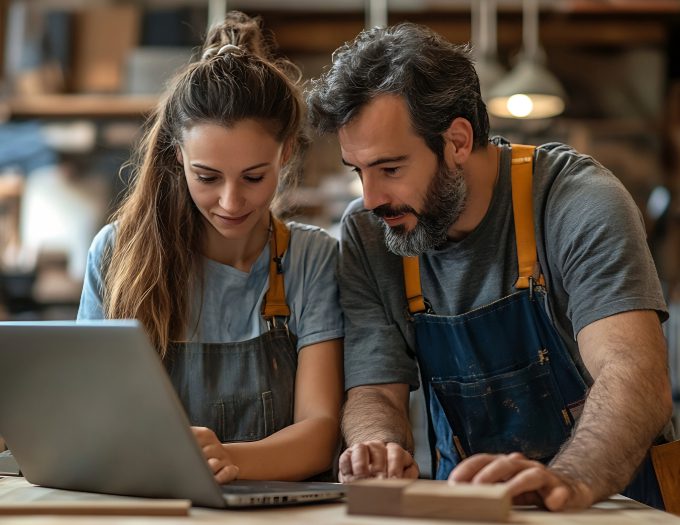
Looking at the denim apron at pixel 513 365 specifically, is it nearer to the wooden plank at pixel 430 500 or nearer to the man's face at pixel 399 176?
the man's face at pixel 399 176

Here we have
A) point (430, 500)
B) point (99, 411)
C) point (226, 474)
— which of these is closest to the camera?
point (430, 500)

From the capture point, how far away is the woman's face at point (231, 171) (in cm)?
171

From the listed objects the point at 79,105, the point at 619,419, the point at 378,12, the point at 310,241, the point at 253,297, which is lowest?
the point at 619,419

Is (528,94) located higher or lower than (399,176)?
higher

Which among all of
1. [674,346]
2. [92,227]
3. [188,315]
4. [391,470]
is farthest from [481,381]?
[92,227]

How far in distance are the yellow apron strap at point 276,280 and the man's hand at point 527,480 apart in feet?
2.10

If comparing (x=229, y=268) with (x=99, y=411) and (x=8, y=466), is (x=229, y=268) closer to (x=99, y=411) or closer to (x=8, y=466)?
(x=8, y=466)

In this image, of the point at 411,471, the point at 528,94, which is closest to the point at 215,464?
the point at 411,471

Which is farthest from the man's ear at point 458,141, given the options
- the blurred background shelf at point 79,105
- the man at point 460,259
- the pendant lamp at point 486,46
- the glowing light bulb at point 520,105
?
the blurred background shelf at point 79,105

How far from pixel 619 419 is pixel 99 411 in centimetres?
72

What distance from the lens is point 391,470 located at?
144 cm

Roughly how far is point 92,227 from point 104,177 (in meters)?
0.30

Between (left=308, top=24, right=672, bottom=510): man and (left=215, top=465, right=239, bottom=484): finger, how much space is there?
0.89 feet

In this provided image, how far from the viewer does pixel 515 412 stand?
181 centimetres
